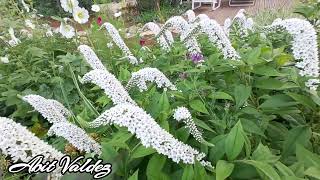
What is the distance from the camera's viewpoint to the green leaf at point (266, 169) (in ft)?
3.31

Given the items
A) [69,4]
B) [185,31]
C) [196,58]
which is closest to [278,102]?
[196,58]

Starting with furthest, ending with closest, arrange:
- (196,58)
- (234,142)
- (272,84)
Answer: (196,58), (272,84), (234,142)

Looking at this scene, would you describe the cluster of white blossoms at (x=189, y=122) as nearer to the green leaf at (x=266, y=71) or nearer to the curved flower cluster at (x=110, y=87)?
the curved flower cluster at (x=110, y=87)

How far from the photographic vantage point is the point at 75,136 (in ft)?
4.06

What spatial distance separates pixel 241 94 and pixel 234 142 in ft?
1.05

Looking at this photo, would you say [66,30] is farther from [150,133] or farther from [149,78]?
[150,133]

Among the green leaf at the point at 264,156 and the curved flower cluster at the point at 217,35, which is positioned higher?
the curved flower cluster at the point at 217,35

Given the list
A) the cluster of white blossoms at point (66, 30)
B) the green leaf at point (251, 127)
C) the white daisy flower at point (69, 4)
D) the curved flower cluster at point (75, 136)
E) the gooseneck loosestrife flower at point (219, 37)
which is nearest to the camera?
the curved flower cluster at point (75, 136)

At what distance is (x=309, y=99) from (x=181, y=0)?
9809 millimetres

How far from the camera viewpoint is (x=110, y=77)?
1326 mm

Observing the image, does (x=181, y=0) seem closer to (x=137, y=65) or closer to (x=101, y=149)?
(x=137, y=65)

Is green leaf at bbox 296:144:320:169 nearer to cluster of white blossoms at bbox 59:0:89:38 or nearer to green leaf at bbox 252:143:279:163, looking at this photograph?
green leaf at bbox 252:143:279:163

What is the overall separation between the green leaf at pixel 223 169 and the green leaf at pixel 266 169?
0.05m

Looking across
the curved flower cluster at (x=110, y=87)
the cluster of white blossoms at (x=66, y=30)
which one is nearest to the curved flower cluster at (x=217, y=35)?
the curved flower cluster at (x=110, y=87)
